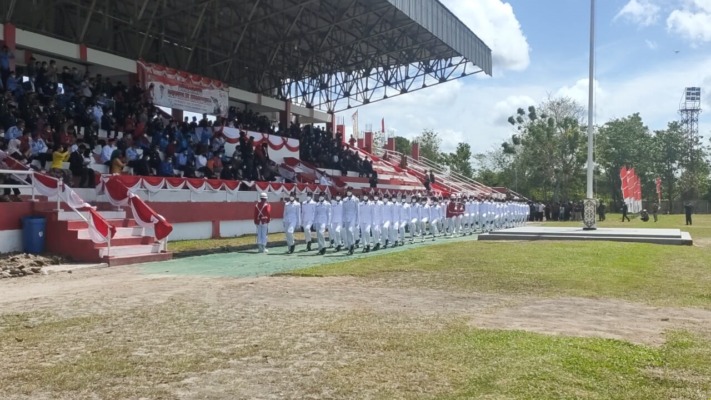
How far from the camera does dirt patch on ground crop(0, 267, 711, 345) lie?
702 cm

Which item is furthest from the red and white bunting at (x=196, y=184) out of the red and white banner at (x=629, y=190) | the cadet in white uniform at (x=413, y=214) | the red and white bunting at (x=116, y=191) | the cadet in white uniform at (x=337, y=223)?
the red and white banner at (x=629, y=190)

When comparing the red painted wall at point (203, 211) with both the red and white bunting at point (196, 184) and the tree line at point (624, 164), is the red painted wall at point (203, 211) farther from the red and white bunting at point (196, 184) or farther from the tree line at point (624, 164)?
the tree line at point (624, 164)

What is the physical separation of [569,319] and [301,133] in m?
29.0

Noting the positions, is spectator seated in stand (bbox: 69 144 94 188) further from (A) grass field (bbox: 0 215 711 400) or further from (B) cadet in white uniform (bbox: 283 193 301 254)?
(A) grass field (bbox: 0 215 711 400)

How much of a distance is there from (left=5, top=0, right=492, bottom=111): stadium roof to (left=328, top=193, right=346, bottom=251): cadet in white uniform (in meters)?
12.7

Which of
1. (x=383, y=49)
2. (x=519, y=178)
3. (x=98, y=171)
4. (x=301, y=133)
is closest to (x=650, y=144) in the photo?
(x=519, y=178)

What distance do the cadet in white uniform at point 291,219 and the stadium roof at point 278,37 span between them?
1203 centimetres

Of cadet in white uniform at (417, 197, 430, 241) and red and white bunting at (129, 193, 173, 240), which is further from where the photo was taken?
cadet in white uniform at (417, 197, 430, 241)

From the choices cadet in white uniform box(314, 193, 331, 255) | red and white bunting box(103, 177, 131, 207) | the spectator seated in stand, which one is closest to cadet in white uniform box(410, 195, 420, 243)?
cadet in white uniform box(314, 193, 331, 255)

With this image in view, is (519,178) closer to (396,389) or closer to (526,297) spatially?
(526,297)

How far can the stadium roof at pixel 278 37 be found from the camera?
26453 mm

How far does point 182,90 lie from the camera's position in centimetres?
2759

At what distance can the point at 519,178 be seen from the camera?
67812 mm

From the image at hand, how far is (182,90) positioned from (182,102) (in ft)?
1.73
